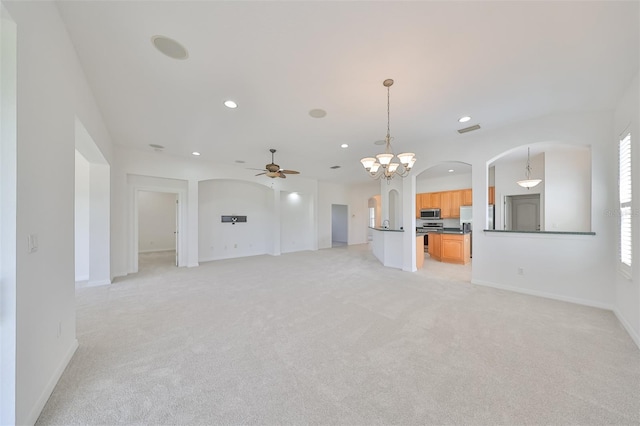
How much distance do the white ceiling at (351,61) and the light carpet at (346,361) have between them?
9.39ft

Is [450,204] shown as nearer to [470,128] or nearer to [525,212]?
[525,212]

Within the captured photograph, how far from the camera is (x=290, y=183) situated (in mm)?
8344

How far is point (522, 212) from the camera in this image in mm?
7023

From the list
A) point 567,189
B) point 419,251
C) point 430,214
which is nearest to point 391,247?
point 419,251

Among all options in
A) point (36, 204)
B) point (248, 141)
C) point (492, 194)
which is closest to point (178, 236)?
point (248, 141)

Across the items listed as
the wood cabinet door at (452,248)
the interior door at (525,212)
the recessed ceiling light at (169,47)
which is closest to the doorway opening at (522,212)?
the interior door at (525,212)

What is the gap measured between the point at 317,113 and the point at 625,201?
13.4 ft

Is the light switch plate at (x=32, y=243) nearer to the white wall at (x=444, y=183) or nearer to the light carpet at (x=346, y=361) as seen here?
the light carpet at (x=346, y=361)

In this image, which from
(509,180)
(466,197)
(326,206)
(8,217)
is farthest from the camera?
(326,206)

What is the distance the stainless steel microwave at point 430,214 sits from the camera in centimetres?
829

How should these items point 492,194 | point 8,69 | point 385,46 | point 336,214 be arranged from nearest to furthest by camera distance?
point 8,69 → point 385,46 → point 492,194 → point 336,214

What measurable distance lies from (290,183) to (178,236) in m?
3.87

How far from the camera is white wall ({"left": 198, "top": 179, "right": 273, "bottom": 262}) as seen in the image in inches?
279

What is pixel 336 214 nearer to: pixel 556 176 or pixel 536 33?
pixel 556 176
